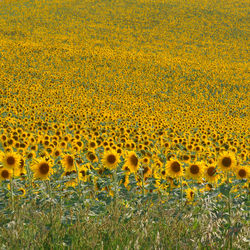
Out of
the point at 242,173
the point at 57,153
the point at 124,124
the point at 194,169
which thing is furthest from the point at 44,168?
the point at 124,124

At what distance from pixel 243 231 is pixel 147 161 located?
3.60 m

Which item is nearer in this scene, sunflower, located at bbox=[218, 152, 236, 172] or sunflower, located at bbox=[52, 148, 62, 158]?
sunflower, located at bbox=[218, 152, 236, 172]

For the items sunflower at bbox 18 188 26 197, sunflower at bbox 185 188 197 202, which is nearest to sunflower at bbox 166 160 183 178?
sunflower at bbox 185 188 197 202

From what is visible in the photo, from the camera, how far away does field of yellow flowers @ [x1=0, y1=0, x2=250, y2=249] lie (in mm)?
→ 3158

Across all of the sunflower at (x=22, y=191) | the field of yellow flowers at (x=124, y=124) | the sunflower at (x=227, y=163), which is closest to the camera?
the field of yellow flowers at (x=124, y=124)

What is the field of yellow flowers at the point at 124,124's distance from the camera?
316 cm

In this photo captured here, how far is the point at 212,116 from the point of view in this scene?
1609 cm

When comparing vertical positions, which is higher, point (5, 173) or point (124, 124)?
point (124, 124)

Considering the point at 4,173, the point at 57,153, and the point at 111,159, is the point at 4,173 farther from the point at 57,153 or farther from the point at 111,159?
the point at 57,153

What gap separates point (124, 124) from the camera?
11.2 metres

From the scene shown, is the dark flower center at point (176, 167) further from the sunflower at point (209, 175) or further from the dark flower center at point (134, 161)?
the dark flower center at point (134, 161)

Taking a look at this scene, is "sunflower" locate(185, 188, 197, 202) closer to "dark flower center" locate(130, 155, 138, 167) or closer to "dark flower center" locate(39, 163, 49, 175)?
"dark flower center" locate(130, 155, 138, 167)

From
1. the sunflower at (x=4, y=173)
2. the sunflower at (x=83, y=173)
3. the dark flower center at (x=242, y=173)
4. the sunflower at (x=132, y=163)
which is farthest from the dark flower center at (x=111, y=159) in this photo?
the dark flower center at (x=242, y=173)

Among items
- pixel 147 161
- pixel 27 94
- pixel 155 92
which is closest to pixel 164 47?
pixel 155 92
